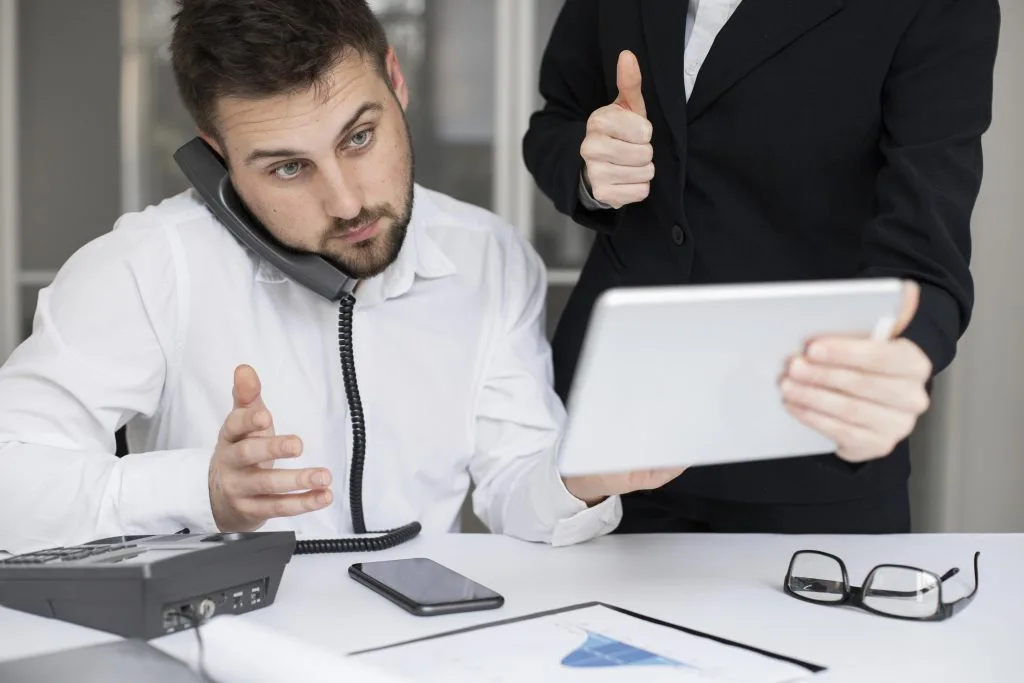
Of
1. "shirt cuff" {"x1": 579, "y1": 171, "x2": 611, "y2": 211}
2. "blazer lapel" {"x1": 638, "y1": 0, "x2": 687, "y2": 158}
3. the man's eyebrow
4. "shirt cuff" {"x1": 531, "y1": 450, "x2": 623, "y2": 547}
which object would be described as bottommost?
"shirt cuff" {"x1": 531, "y1": 450, "x2": 623, "y2": 547}

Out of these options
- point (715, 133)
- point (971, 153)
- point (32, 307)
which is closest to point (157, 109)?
point (32, 307)

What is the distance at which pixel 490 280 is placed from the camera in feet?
5.95

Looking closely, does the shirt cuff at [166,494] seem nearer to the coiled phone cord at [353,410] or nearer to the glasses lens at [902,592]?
the coiled phone cord at [353,410]

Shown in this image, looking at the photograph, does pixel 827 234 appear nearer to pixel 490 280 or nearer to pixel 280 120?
pixel 490 280

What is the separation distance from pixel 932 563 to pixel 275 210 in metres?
0.99

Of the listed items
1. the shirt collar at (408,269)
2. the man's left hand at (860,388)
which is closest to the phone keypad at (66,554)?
the shirt collar at (408,269)

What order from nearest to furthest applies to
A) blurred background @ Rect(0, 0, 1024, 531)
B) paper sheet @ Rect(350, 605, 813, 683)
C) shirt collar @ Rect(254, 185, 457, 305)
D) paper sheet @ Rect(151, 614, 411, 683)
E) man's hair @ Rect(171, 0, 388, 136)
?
1. paper sheet @ Rect(151, 614, 411, 683)
2. paper sheet @ Rect(350, 605, 813, 683)
3. man's hair @ Rect(171, 0, 388, 136)
4. shirt collar @ Rect(254, 185, 457, 305)
5. blurred background @ Rect(0, 0, 1024, 531)

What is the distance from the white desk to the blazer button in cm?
42

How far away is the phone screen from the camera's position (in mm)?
1171

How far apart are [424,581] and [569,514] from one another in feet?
0.86

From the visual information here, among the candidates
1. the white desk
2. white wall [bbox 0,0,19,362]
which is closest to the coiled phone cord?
the white desk

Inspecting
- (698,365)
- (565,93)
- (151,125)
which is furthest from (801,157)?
(151,125)

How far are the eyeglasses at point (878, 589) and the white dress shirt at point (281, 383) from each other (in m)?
0.28

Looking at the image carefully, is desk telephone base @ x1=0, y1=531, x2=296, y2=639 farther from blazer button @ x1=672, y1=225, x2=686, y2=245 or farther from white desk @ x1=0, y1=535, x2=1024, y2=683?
blazer button @ x1=672, y1=225, x2=686, y2=245
